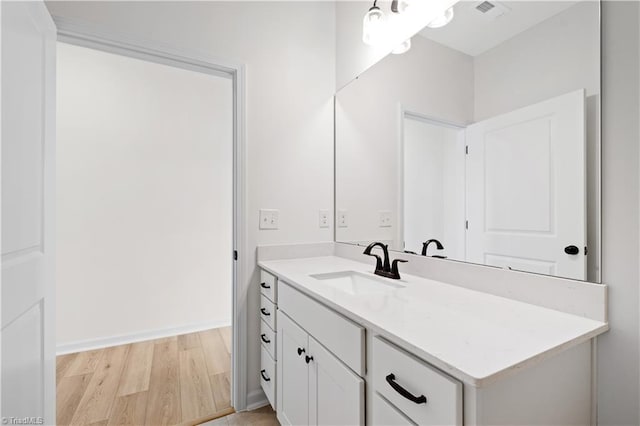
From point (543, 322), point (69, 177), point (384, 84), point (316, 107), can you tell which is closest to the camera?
point (543, 322)

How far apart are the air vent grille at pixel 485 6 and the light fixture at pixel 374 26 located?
566 mm

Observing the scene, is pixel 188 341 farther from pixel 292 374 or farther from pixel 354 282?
pixel 354 282

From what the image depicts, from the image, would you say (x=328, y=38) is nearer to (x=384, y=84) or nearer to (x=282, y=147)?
(x=384, y=84)

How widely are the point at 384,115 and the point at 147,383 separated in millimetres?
2228

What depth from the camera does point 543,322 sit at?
807 millimetres

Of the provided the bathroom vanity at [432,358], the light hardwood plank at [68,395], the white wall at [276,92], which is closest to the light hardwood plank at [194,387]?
the white wall at [276,92]

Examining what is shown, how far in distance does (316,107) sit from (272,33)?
0.50 metres

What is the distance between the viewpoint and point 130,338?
8.25 ft

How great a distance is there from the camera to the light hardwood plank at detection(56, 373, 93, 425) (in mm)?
1600

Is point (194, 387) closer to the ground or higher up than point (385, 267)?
closer to the ground

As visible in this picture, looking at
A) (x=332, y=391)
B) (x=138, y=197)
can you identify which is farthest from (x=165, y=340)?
(x=332, y=391)

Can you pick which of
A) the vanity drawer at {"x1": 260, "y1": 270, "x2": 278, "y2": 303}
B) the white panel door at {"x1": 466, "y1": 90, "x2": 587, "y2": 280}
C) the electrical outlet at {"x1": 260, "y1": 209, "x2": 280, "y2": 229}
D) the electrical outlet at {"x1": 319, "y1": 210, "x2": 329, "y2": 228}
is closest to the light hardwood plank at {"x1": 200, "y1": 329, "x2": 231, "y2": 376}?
the vanity drawer at {"x1": 260, "y1": 270, "x2": 278, "y2": 303}

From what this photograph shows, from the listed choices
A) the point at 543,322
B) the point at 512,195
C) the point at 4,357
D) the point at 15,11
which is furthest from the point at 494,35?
the point at 4,357

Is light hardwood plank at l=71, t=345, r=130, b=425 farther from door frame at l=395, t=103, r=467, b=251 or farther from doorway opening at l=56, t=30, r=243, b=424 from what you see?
door frame at l=395, t=103, r=467, b=251
